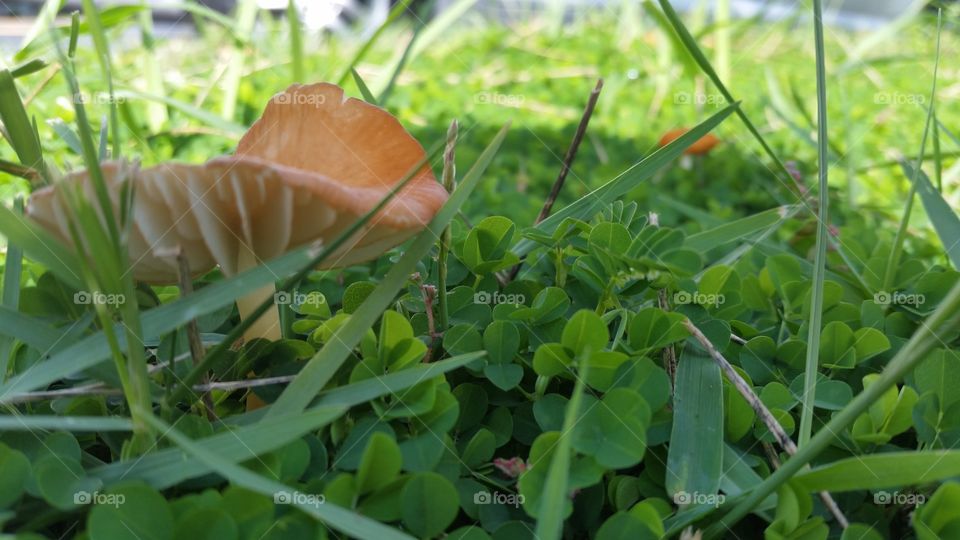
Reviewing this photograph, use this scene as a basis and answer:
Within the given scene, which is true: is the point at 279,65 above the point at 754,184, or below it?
above

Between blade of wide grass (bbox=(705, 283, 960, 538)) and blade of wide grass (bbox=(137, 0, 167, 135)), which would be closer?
blade of wide grass (bbox=(705, 283, 960, 538))

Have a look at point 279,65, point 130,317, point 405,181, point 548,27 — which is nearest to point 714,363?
point 405,181

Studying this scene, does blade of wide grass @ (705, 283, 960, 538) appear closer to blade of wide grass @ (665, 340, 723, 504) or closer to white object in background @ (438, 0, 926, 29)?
blade of wide grass @ (665, 340, 723, 504)

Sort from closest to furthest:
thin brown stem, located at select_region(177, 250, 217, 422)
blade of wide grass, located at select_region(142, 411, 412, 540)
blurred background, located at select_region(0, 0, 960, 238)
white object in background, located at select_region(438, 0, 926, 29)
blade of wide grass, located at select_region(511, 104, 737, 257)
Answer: blade of wide grass, located at select_region(142, 411, 412, 540) → thin brown stem, located at select_region(177, 250, 217, 422) → blade of wide grass, located at select_region(511, 104, 737, 257) → blurred background, located at select_region(0, 0, 960, 238) → white object in background, located at select_region(438, 0, 926, 29)

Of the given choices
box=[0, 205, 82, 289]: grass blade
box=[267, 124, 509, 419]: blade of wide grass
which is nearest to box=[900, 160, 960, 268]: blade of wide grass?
box=[267, 124, 509, 419]: blade of wide grass

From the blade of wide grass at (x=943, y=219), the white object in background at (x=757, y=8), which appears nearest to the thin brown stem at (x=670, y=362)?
the blade of wide grass at (x=943, y=219)

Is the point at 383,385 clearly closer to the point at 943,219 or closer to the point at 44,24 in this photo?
the point at 943,219

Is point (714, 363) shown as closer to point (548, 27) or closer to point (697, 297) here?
point (697, 297)
